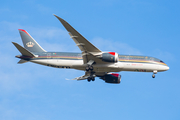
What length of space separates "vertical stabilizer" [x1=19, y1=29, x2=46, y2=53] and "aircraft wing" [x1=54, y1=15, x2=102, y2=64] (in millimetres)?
10341

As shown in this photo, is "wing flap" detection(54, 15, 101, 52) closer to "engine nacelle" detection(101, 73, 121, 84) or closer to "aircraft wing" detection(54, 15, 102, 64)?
"aircraft wing" detection(54, 15, 102, 64)

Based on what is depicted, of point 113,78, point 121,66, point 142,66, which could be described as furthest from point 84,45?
point 113,78

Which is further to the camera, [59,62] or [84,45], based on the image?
[59,62]

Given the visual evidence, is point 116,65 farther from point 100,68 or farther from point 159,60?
point 159,60

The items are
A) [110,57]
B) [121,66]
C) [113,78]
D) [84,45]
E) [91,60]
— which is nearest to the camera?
[84,45]

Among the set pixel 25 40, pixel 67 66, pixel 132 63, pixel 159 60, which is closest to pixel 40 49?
pixel 25 40

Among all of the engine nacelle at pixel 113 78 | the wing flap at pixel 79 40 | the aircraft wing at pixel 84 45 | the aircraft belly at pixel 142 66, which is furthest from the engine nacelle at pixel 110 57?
the engine nacelle at pixel 113 78

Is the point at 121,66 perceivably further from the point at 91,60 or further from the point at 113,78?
the point at 113,78

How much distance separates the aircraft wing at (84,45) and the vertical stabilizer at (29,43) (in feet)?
33.9

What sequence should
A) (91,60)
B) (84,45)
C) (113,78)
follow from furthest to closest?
(113,78)
(91,60)
(84,45)

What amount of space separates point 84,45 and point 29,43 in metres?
13.4

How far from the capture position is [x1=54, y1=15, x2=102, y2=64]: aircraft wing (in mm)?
44728

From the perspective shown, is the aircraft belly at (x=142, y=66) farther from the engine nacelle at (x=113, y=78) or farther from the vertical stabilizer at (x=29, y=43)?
the vertical stabilizer at (x=29, y=43)

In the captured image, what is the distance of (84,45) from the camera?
1885 inches
